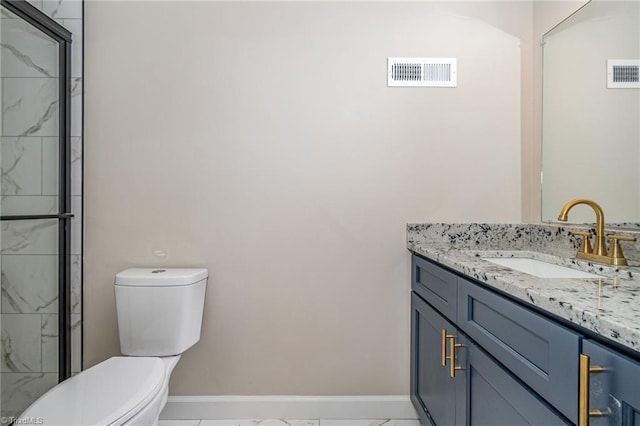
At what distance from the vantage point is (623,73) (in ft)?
4.56

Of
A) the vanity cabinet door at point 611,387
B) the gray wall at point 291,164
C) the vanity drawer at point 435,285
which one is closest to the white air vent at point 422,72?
the gray wall at point 291,164

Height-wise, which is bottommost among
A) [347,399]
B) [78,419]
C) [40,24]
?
[347,399]

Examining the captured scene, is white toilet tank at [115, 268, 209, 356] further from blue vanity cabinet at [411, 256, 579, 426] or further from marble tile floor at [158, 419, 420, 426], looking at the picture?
blue vanity cabinet at [411, 256, 579, 426]

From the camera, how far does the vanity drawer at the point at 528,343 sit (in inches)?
29.9

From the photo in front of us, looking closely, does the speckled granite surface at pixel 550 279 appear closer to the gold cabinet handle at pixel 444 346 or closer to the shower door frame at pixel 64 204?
the gold cabinet handle at pixel 444 346

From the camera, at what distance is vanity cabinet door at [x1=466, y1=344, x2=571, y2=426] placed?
0.86 metres

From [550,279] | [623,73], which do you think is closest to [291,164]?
[550,279]

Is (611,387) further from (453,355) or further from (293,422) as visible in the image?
(293,422)

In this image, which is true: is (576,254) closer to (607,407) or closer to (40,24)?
(607,407)

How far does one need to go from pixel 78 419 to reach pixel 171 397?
83 centimetres

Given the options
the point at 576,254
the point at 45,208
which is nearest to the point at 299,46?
the point at 45,208

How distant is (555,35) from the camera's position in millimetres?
1754

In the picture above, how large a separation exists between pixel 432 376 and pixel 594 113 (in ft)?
3.92

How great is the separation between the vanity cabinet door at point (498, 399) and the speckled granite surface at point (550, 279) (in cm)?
21
